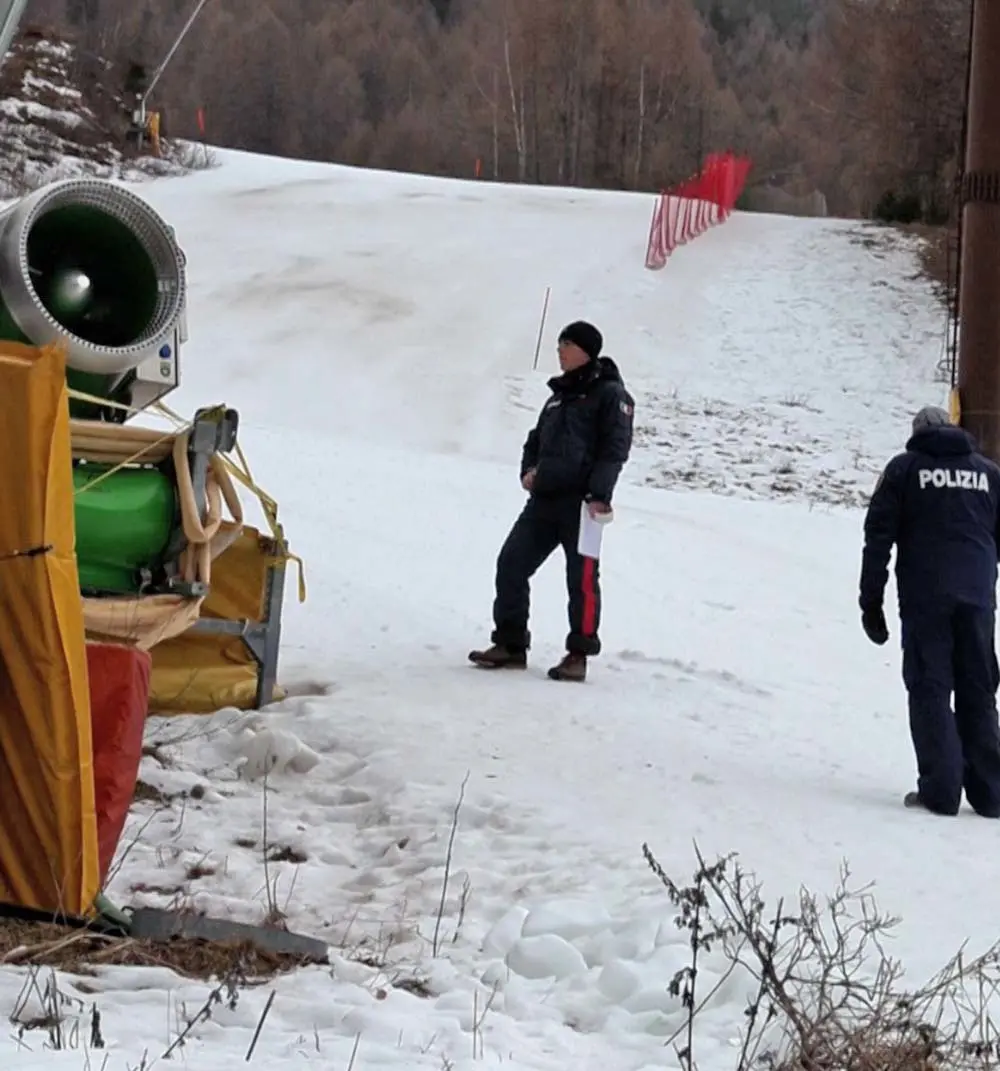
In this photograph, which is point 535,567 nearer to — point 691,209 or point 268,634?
point 268,634

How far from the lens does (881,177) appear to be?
37.9 metres

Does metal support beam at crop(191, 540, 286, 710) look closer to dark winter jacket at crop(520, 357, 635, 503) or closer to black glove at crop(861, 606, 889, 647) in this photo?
dark winter jacket at crop(520, 357, 635, 503)

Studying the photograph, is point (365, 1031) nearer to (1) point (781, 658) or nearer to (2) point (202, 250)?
(1) point (781, 658)

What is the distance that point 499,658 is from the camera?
673 cm

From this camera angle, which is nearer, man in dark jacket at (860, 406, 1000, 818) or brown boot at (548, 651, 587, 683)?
man in dark jacket at (860, 406, 1000, 818)

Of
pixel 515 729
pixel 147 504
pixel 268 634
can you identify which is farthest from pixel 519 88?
pixel 147 504

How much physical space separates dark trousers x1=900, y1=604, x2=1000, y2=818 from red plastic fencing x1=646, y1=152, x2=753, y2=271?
61.0 ft

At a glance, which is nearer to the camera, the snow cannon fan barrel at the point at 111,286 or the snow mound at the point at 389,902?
the snow mound at the point at 389,902

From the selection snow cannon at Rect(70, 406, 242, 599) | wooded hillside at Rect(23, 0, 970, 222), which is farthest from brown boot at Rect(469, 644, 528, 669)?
wooded hillside at Rect(23, 0, 970, 222)

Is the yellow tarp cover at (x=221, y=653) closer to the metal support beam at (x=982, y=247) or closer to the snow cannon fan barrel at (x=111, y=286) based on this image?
the snow cannon fan barrel at (x=111, y=286)

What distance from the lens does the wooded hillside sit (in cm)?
5156

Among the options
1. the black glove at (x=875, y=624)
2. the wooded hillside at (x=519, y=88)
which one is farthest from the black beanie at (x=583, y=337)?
the wooded hillside at (x=519, y=88)

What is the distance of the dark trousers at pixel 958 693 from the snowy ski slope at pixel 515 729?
0.21 m

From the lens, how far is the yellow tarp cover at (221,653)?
5695 mm
